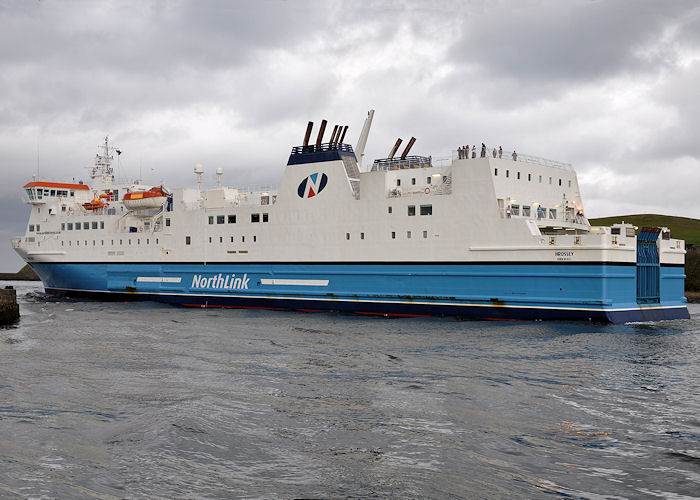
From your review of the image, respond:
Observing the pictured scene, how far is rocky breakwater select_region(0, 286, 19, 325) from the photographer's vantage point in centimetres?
2664

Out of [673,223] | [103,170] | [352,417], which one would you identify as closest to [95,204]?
[103,170]

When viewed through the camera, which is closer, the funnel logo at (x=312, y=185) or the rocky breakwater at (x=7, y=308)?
the rocky breakwater at (x=7, y=308)

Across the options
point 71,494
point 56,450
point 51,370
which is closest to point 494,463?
point 71,494

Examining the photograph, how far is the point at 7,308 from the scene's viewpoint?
2698 cm

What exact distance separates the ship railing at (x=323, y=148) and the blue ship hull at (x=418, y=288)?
561 cm

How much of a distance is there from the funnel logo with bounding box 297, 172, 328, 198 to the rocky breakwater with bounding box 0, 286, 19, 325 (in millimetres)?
13787

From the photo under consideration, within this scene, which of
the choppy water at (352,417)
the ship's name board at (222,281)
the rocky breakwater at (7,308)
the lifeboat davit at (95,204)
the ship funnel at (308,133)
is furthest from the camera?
the lifeboat davit at (95,204)

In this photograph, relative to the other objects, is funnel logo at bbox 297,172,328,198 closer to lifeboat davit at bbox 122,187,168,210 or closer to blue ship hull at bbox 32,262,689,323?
blue ship hull at bbox 32,262,689,323

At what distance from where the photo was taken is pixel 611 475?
8.02 metres

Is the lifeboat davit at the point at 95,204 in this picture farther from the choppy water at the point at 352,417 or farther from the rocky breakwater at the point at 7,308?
the choppy water at the point at 352,417

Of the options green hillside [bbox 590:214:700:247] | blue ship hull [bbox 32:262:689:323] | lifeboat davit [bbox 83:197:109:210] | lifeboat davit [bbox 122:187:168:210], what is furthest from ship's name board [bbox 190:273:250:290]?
green hillside [bbox 590:214:700:247]

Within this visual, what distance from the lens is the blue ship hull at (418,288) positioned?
2370cm

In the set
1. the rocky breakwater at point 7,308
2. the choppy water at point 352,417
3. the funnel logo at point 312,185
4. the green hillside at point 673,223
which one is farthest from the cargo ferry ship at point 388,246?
the green hillside at point 673,223

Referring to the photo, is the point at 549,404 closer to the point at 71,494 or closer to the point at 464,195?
→ the point at 71,494
